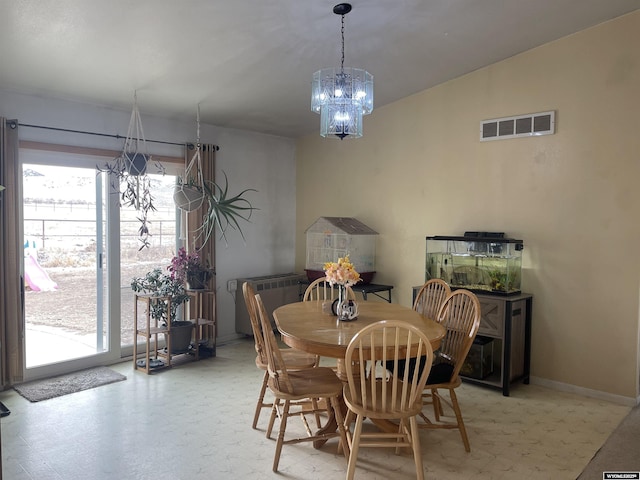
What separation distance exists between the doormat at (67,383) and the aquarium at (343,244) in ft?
7.75

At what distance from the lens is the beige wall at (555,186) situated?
380cm

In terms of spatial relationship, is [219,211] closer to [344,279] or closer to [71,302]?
[71,302]

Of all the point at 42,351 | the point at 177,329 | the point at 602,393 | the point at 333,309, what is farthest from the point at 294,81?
the point at 602,393

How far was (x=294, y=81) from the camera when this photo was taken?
438cm

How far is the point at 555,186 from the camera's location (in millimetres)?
4125

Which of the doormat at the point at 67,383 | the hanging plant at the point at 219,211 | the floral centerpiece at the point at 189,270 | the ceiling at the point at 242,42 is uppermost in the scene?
the ceiling at the point at 242,42

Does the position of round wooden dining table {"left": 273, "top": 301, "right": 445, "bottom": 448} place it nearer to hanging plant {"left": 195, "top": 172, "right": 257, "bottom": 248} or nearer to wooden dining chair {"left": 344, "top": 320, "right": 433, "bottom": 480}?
wooden dining chair {"left": 344, "top": 320, "right": 433, "bottom": 480}

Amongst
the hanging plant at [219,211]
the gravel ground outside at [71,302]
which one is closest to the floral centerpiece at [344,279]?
the hanging plant at [219,211]

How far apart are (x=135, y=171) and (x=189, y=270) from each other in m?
1.07

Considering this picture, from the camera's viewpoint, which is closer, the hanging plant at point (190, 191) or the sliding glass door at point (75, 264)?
the sliding glass door at point (75, 264)

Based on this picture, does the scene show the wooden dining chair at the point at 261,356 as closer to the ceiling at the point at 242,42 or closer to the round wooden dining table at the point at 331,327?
the round wooden dining table at the point at 331,327

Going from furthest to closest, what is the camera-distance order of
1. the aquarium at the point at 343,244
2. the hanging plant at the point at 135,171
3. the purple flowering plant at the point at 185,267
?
the aquarium at the point at 343,244, the purple flowering plant at the point at 185,267, the hanging plant at the point at 135,171

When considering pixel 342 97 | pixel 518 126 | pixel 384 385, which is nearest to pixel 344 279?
pixel 384 385

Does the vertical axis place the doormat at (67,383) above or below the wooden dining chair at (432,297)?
below
